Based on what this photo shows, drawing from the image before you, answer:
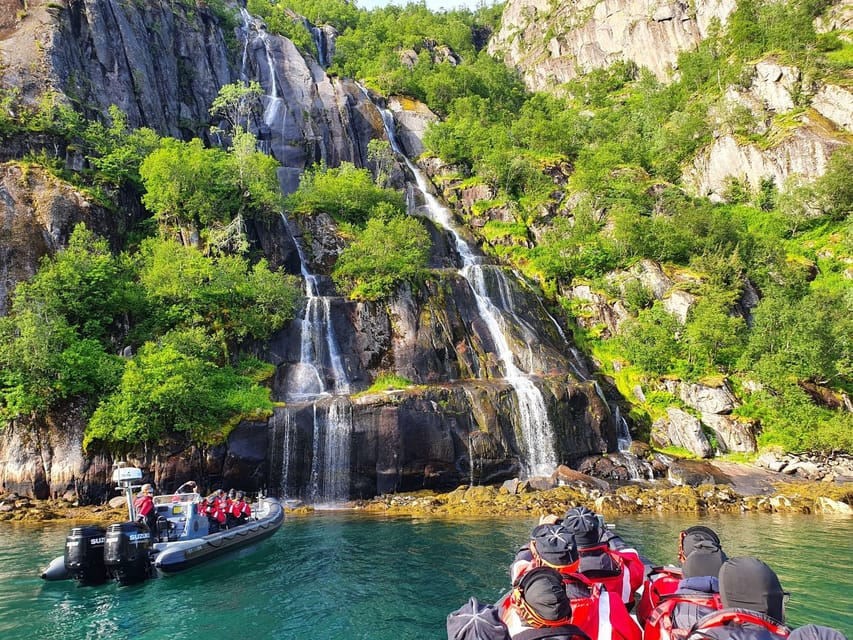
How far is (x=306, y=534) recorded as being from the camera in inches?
713

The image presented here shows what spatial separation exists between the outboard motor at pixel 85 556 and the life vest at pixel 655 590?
12364mm

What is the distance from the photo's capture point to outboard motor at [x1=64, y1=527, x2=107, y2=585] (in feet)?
39.9

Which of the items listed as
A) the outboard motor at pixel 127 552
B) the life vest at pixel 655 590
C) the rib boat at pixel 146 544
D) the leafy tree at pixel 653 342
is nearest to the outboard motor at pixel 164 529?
the rib boat at pixel 146 544

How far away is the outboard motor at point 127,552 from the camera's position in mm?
12336

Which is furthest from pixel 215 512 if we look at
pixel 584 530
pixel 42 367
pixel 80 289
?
pixel 80 289

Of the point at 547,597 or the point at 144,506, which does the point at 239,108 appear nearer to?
the point at 144,506

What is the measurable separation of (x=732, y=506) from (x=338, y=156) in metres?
45.1

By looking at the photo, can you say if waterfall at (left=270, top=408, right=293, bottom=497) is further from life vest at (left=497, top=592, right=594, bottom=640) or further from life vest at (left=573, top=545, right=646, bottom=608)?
life vest at (left=497, top=592, right=594, bottom=640)

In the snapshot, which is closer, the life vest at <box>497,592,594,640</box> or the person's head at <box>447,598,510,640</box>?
the person's head at <box>447,598,510,640</box>

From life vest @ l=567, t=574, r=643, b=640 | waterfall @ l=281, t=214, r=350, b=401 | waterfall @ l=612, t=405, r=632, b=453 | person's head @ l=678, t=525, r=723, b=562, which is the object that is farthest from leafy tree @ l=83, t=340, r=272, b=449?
life vest @ l=567, t=574, r=643, b=640

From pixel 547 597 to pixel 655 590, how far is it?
365 centimetres

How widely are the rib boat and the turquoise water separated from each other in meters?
0.36

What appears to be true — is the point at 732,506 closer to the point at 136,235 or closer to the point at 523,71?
the point at 136,235

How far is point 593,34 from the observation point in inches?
3346
